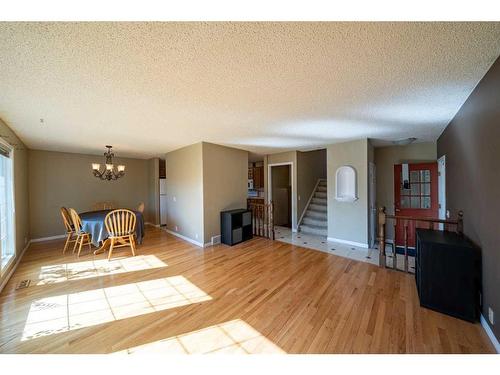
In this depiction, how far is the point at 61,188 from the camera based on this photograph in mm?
5441

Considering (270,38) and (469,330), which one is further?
(469,330)

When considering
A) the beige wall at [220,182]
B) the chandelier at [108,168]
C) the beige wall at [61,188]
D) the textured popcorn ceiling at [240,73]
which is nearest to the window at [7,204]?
the textured popcorn ceiling at [240,73]

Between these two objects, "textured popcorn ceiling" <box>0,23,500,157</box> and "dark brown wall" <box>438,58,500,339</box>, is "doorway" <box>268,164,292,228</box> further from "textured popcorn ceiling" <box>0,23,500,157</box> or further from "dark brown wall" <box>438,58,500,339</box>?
"dark brown wall" <box>438,58,500,339</box>

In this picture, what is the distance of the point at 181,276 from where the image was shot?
300 cm

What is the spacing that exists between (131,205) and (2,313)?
193 inches

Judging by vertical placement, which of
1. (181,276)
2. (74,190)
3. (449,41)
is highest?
(449,41)

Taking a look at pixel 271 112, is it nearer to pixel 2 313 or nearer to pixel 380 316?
pixel 380 316

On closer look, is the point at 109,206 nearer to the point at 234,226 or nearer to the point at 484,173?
the point at 234,226

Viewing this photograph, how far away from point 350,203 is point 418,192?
1732 mm

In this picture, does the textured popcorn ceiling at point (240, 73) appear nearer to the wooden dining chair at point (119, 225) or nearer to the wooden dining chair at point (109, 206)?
the wooden dining chair at point (119, 225)

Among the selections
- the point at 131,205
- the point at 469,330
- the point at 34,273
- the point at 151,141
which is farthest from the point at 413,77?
the point at 131,205

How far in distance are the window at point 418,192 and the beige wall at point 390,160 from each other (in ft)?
0.95

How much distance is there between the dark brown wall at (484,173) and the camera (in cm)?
158

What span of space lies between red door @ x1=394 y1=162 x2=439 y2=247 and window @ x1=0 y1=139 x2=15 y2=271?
7.55 m
